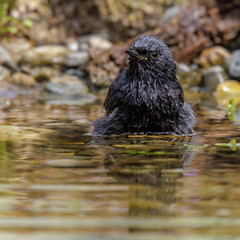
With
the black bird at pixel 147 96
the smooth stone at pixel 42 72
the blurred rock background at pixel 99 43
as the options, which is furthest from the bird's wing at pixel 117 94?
the smooth stone at pixel 42 72

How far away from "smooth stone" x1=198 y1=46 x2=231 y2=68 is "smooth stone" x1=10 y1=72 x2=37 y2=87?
374 cm

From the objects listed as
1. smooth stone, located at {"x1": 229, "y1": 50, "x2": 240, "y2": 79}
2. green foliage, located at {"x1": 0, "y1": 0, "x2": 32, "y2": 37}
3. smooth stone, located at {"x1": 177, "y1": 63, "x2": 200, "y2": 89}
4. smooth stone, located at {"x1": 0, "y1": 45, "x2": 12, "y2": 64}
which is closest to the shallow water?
smooth stone, located at {"x1": 229, "y1": 50, "x2": 240, "y2": 79}

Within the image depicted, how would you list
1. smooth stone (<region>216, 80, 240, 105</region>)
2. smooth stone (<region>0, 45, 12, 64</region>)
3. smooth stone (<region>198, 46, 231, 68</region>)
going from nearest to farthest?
smooth stone (<region>216, 80, 240, 105</region>)
smooth stone (<region>198, 46, 231, 68</region>)
smooth stone (<region>0, 45, 12, 64</region>)

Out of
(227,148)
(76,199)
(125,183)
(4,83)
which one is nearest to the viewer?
(76,199)

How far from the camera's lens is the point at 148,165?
391cm

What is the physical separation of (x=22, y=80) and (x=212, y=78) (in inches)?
159

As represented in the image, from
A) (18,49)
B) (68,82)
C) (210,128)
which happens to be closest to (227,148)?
(210,128)

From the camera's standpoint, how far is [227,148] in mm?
4621

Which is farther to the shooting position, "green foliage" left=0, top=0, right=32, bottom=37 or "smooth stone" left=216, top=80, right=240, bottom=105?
"green foliage" left=0, top=0, right=32, bottom=37

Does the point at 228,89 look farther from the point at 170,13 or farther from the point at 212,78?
the point at 170,13

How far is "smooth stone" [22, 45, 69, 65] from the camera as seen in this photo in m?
12.3

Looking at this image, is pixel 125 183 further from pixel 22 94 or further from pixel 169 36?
pixel 169 36

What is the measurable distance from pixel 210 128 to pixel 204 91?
187 inches

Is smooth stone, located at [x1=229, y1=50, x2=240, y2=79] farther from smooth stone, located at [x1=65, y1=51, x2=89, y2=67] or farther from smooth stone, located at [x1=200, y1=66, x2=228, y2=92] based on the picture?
smooth stone, located at [x1=65, y1=51, x2=89, y2=67]
